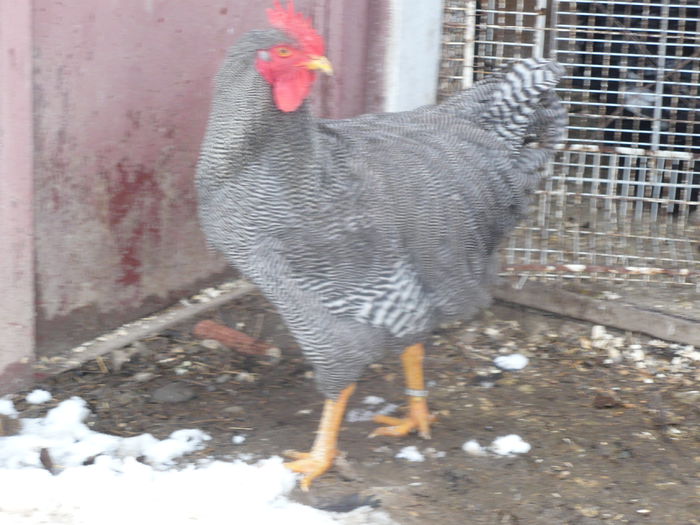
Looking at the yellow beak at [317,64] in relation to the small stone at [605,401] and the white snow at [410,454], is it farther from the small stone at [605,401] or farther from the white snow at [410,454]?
the small stone at [605,401]

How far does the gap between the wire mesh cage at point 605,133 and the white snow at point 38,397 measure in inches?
91.2

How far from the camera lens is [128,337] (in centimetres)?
448

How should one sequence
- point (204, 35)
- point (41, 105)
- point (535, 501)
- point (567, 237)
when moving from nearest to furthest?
point (535, 501) → point (41, 105) → point (204, 35) → point (567, 237)

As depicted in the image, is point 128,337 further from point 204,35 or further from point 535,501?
point 535,501

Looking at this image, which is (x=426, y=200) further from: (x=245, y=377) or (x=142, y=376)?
(x=142, y=376)

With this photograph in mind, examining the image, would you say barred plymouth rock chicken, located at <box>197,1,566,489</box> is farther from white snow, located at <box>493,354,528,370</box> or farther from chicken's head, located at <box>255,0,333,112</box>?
white snow, located at <box>493,354,528,370</box>

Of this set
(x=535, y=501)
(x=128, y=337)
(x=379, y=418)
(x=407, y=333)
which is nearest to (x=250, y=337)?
(x=128, y=337)

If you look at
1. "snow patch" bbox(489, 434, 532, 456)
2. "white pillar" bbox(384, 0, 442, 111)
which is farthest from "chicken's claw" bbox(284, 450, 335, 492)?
"white pillar" bbox(384, 0, 442, 111)

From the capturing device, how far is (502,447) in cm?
376

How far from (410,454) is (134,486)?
1052mm

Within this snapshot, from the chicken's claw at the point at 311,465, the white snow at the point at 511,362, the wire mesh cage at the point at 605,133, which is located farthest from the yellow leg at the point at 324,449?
the wire mesh cage at the point at 605,133

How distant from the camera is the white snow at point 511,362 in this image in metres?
4.53

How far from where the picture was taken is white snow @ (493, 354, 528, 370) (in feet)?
14.9

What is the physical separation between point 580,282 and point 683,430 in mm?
1265
